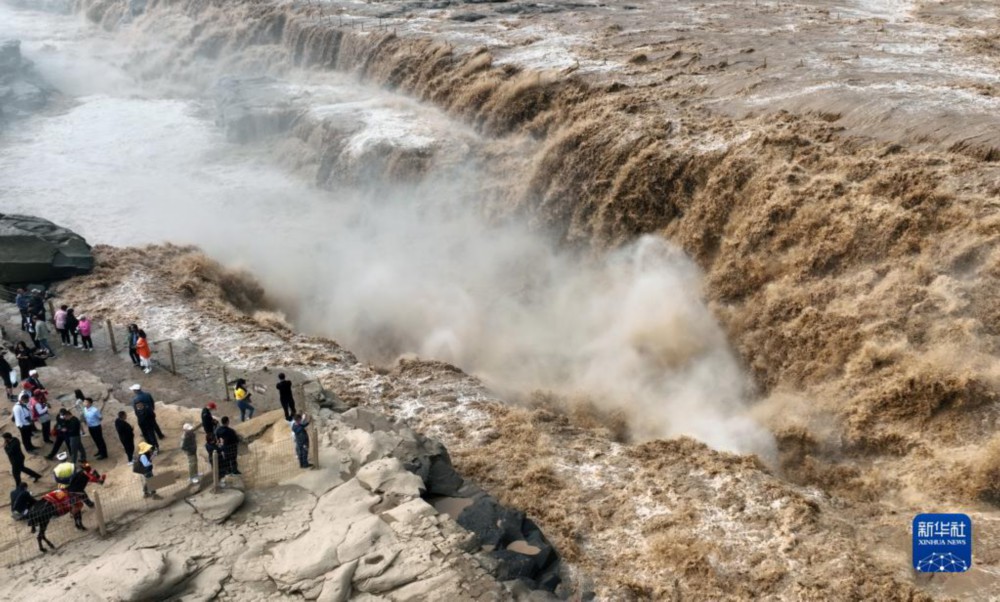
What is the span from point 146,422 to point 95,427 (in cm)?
80

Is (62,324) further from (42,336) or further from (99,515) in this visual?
(99,515)

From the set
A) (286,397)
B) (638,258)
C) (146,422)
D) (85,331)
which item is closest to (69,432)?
(146,422)

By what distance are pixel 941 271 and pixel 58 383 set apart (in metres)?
17.3

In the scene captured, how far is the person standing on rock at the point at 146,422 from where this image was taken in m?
11.8

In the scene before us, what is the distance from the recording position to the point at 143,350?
15.1 meters

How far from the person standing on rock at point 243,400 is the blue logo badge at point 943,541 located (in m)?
10.5

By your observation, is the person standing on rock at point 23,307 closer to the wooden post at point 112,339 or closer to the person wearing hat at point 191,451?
the wooden post at point 112,339

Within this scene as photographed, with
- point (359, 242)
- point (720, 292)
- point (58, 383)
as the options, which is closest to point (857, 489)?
point (720, 292)

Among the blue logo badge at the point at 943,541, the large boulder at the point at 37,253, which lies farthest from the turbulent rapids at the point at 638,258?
the blue logo badge at the point at 943,541

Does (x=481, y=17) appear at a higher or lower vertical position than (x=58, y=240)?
higher

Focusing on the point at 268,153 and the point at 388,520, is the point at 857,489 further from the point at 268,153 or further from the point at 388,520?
the point at 268,153

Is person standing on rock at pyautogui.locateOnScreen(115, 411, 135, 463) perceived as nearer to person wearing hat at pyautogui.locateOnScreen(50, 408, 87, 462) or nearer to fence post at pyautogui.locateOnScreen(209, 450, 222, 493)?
person wearing hat at pyautogui.locateOnScreen(50, 408, 87, 462)

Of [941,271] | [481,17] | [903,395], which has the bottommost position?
[903,395]

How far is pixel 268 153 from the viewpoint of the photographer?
31.6 m
